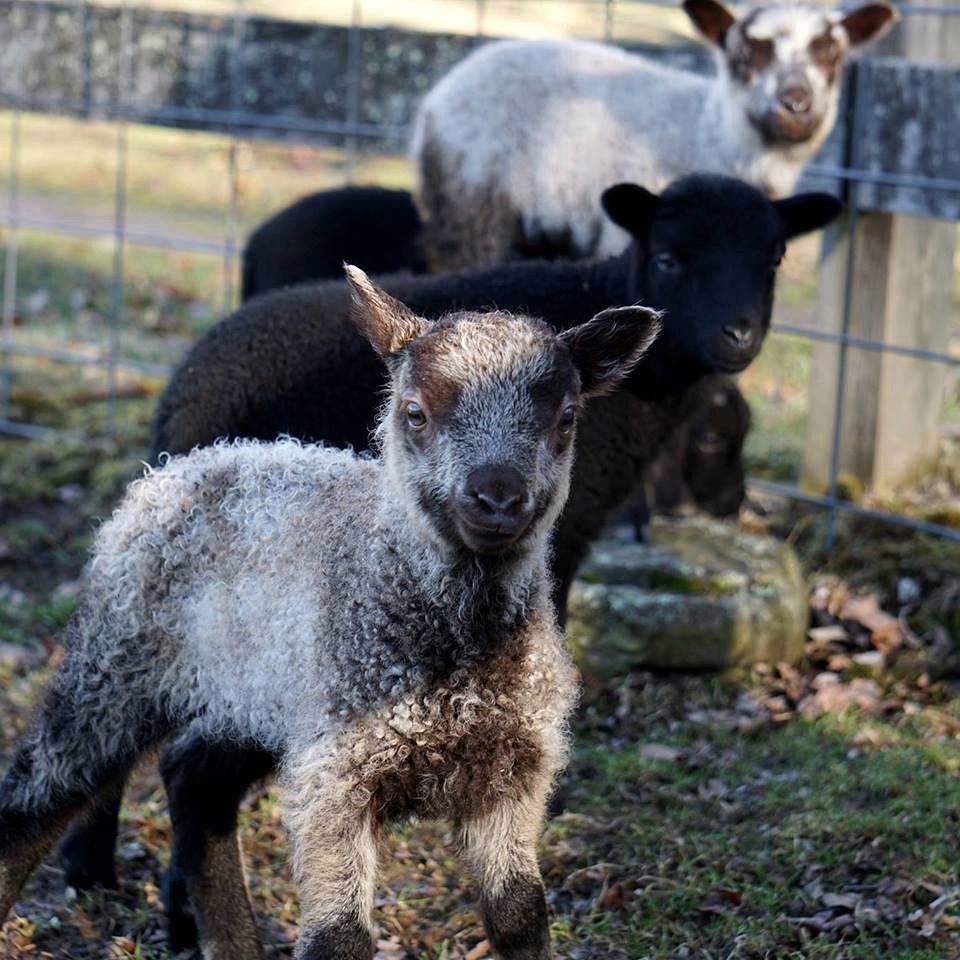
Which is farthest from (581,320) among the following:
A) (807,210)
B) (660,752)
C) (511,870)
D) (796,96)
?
(511,870)

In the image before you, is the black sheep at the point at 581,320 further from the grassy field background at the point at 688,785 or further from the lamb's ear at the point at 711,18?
the lamb's ear at the point at 711,18

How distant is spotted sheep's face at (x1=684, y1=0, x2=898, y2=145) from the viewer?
739 cm

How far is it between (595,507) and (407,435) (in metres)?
1.94

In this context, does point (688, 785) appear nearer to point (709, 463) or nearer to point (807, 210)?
point (807, 210)

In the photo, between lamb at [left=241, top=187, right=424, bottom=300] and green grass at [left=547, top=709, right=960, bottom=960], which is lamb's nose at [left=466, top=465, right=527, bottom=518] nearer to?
green grass at [left=547, top=709, right=960, bottom=960]

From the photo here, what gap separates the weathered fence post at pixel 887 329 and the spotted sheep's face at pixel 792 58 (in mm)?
500

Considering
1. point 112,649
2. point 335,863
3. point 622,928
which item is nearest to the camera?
point 335,863

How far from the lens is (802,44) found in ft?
24.5

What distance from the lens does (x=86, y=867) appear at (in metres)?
5.07

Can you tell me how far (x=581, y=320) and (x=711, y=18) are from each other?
2636 mm

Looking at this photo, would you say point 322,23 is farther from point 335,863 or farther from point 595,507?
point 335,863

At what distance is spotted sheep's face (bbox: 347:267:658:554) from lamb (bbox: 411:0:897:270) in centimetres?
341

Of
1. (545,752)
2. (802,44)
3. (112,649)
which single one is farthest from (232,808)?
(802,44)

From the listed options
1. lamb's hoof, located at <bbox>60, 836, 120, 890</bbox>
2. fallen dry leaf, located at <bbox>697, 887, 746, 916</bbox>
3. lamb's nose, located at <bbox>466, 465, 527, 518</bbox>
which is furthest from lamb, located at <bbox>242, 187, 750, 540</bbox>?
lamb's nose, located at <bbox>466, 465, 527, 518</bbox>
